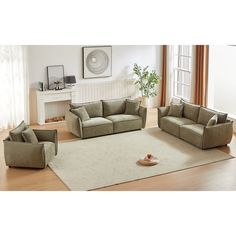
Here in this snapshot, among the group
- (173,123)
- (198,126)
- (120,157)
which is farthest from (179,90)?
(120,157)

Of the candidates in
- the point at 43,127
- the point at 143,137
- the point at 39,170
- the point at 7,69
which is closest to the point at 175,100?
the point at 143,137

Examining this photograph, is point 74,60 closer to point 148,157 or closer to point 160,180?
point 148,157

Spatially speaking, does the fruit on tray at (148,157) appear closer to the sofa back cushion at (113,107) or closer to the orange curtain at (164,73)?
the sofa back cushion at (113,107)

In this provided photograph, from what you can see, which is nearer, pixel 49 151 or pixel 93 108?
pixel 49 151

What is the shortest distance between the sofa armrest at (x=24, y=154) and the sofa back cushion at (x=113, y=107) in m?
2.91

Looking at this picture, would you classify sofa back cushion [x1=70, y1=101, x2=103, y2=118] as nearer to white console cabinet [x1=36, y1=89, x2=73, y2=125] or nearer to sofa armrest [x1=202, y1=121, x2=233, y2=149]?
white console cabinet [x1=36, y1=89, x2=73, y2=125]

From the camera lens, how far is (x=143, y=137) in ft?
30.5

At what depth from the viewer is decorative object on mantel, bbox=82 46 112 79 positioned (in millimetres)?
10859

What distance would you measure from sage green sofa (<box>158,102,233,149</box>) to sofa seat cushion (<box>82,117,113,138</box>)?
125 cm

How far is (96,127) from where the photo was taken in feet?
30.3

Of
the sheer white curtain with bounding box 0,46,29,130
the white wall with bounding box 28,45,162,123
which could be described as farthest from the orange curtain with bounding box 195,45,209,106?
the sheer white curtain with bounding box 0,46,29,130

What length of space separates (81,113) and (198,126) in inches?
100

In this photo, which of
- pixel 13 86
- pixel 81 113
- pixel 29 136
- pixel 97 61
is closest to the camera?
pixel 29 136
